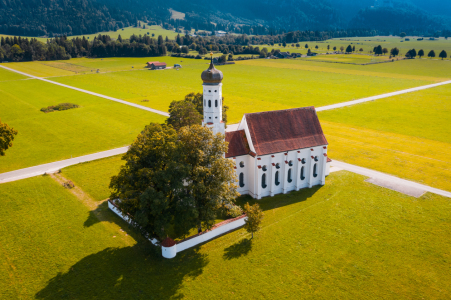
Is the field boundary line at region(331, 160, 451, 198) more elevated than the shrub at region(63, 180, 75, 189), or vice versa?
the field boundary line at region(331, 160, 451, 198)

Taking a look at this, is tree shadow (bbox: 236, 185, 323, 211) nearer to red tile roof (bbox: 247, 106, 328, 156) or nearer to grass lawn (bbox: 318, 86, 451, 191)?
red tile roof (bbox: 247, 106, 328, 156)

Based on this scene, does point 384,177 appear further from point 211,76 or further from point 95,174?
point 95,174

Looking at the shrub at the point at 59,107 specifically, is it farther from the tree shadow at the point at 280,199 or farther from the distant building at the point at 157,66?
the distant building at the point at 157,66

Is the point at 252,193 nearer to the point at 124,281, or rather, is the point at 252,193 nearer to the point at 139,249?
the point at 139,249

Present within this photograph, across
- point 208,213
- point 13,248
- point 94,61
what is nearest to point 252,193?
point 208,213

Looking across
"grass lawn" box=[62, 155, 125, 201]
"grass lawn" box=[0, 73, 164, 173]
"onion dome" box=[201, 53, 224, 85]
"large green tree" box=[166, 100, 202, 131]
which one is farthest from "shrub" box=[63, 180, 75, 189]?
"onion dome" box=[201, 53, 224, 85]
